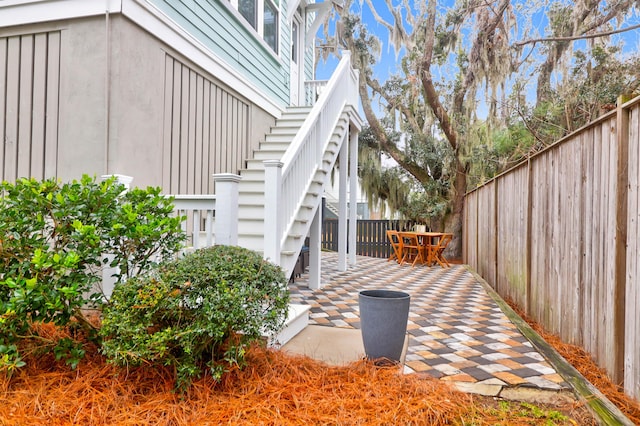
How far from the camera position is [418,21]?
10.6m

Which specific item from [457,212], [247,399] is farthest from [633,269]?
[457,212]

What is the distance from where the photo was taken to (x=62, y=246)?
249 centimetres

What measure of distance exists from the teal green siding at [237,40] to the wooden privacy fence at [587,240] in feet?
13.2

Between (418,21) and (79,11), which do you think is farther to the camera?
(418,21)

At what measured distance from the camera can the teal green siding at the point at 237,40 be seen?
14.9 ft

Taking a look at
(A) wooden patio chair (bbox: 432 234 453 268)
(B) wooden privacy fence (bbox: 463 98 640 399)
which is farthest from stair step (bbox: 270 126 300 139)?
(A) wooden patio chair (bbox: 432 234 453 268)

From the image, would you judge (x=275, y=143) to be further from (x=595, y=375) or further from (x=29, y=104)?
(x=595, y=375)

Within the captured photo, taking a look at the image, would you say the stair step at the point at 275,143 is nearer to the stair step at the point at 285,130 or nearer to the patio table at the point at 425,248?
the stair step at the point at 285,130

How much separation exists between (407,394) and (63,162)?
352 centimetres

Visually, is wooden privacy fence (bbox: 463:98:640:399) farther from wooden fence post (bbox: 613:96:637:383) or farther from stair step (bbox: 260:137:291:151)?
stair step (bbox: 260:137:291:151)

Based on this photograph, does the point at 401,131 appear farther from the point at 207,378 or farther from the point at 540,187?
the point at 207,378

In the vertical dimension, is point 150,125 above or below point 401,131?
below

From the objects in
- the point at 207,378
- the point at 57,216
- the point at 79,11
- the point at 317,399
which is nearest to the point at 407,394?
the point at 317,399

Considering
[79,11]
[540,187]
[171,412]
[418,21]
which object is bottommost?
[171,412]
